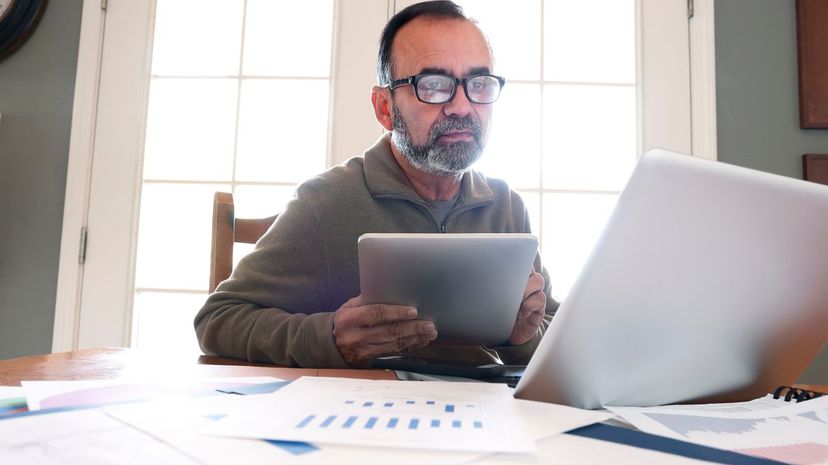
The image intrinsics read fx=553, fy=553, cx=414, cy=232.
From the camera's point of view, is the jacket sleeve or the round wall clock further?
the round wall clock

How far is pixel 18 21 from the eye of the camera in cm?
174

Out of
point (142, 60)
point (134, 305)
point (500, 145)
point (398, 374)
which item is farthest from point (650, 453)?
point (142, 60)

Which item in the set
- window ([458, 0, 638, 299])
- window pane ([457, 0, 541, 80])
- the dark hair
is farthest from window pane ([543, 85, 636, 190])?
the dark hair

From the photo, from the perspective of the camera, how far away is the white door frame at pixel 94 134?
1.64 metres

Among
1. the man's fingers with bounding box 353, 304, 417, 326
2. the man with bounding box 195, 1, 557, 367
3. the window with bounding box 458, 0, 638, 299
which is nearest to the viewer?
the man's fingers with bounding box 353, 304, 417, 326

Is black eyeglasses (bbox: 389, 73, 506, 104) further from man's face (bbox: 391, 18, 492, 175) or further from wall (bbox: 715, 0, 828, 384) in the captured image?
wall (bbox: 715, 0, 828, 384)

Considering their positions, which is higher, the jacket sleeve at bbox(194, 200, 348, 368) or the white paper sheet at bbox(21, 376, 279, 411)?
the jacket sleeve at bbox(194, 200, 348, 368)

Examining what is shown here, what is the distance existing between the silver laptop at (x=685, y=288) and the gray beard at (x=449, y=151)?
0.66 metres

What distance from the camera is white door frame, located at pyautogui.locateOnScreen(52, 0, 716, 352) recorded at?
1644mm

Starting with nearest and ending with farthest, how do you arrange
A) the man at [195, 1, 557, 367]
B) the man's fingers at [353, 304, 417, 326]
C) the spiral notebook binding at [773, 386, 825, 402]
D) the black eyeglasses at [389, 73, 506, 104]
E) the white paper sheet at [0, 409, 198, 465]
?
the white paper sheet at [0, 409, 198, 465] < the spiral notebook binding at [773, 386, 825, 402] < the man's fingers at [353, 304, 417, 326] < the man at [195, 1, 557, 367] < the black eyeglasses at [389, 73, 506, 104]

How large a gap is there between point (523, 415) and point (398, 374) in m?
0.25

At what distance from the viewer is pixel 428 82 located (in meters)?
1.07

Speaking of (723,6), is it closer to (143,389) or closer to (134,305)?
(143,389)

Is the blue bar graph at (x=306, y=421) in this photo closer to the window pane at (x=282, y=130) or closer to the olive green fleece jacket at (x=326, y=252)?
the olive green fleece jacket at (x=326, y=252)
